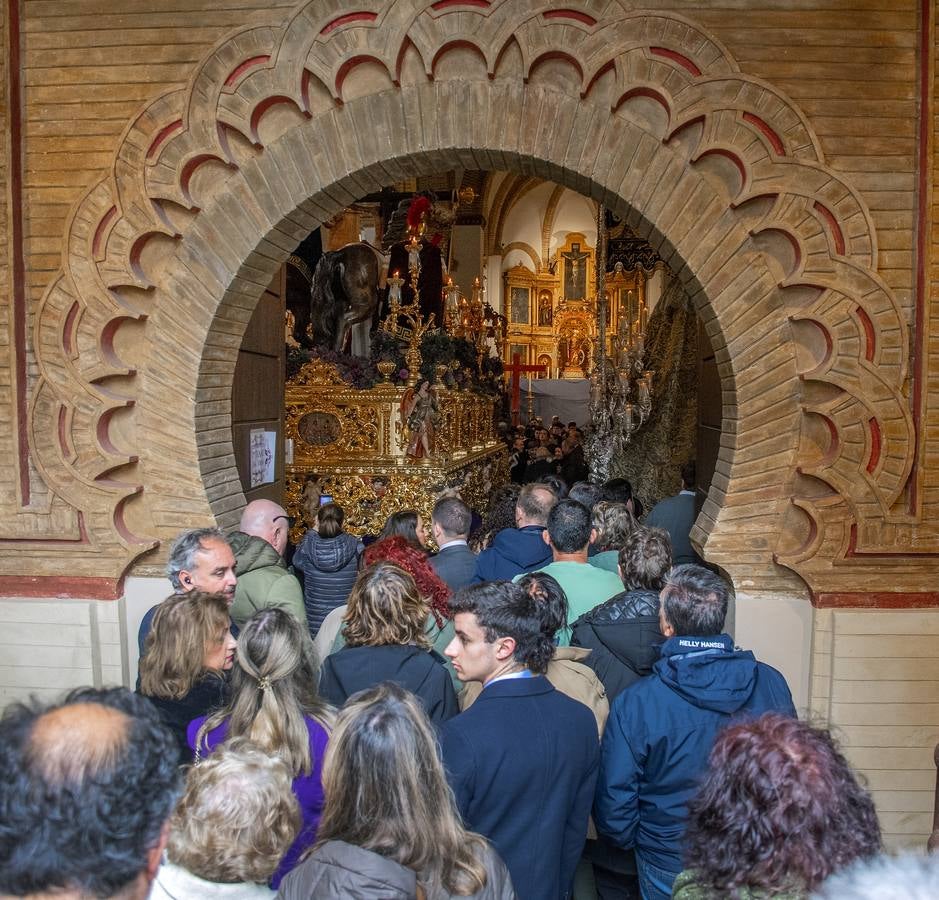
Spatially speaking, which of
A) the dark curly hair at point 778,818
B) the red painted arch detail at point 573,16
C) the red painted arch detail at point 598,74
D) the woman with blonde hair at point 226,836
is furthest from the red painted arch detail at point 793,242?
the woman with blonde hair at point 226,836

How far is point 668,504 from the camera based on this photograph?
570 centimetres

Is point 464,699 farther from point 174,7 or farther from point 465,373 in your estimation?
point 465,373

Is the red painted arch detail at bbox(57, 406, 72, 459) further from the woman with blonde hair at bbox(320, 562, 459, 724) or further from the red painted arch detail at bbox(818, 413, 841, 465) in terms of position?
the red painted arch detail at bbox(818, 413, 841, 465)

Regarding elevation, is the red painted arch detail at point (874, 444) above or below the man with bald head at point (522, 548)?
above

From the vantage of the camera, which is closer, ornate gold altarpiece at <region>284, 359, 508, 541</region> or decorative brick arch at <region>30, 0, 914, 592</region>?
decorative brick arch at <region>30, 0, 914, 592</region>

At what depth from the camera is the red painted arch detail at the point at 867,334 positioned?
405 cm

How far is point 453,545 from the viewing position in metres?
4.34

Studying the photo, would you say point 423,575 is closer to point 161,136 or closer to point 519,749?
point 519,749

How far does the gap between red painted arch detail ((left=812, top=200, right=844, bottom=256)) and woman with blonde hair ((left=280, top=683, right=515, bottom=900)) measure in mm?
3089

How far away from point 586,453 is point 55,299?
7607 mm

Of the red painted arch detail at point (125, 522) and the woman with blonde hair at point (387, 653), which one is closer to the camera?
the woman with blonde hair at point (387, 653)

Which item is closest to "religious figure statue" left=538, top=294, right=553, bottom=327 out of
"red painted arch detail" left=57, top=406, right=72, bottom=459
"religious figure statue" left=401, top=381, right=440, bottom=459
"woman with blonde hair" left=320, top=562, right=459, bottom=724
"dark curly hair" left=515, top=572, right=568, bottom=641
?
"religious figure statue" left=401, top=381, right=440, bottom=459

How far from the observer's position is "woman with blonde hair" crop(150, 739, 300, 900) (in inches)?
70.4

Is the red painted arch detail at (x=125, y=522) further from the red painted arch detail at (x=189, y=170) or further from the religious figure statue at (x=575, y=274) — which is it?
the religious figure statue at (x=575, y=274)
